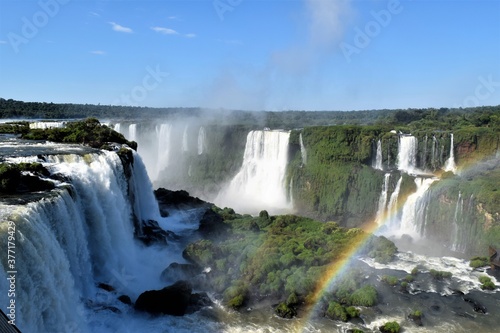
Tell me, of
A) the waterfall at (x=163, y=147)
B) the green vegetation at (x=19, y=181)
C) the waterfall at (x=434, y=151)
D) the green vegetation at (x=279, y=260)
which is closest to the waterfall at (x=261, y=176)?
the waterfall at (x=163, y=147)

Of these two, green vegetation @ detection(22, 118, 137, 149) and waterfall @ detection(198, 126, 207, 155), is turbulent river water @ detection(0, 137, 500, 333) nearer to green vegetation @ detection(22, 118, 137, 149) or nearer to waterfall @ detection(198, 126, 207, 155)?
green vegetation @ detection(22, 118, 137, 149)

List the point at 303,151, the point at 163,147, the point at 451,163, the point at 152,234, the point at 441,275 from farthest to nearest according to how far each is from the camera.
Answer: the point at 163,147 < the point at 303,151 < the point at 451,163 < the point at 152,234 < the point at 441,275

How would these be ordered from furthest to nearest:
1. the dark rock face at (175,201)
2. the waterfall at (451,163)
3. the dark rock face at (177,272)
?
the waterfall at (451,163) < the dark rock face at (175,201) < the dark rock face at (177,272)

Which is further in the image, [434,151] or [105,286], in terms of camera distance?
[434,151]

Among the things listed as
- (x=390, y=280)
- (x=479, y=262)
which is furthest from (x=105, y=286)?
(x=479, y=262)

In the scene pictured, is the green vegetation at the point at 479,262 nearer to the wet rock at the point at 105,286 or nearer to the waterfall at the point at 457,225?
the waterfall at the point at 457,225

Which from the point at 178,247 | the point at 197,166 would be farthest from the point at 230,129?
the point at 178,247

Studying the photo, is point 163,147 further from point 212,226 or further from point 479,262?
point 479,262
